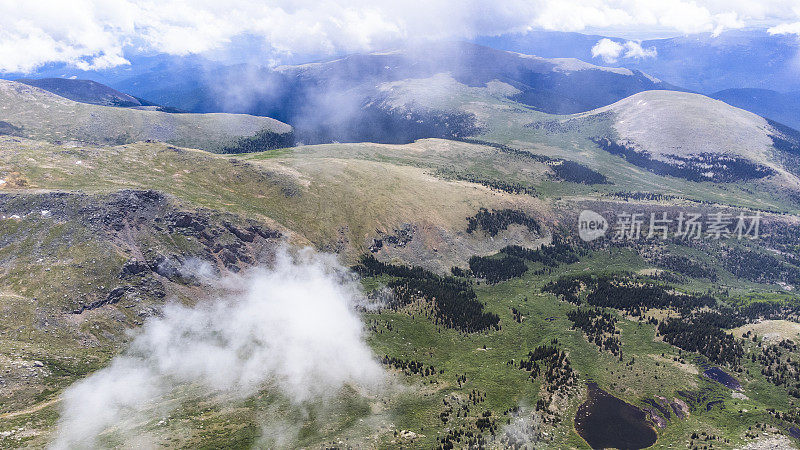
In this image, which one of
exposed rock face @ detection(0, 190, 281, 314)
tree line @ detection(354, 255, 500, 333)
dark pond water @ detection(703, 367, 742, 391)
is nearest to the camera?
dark pond water @ detection(703, 367, 742, 391)

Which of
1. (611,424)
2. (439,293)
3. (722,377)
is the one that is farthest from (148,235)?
(722,377)

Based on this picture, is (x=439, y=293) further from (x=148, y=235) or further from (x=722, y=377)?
(x=148, y=235)

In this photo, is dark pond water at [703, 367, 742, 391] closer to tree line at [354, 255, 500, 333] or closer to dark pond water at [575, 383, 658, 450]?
dark pond water at [575, 383, 658, 450]

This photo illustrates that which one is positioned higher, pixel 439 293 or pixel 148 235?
pixel 148 235

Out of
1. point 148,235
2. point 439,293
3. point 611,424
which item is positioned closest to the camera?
point 611,424

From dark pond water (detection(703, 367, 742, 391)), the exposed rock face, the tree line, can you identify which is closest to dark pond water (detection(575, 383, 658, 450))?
dark pond water (detection(703, 367, 742, 391))

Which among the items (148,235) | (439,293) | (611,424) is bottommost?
(611,424)

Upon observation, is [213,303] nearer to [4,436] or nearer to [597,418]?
[4,436]
